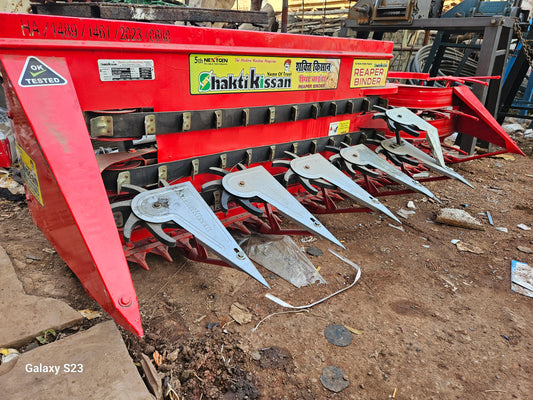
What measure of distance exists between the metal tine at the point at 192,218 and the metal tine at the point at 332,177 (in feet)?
2.80

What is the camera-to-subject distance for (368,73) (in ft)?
10.8

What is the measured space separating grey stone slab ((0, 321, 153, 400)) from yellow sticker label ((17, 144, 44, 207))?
2.32ft

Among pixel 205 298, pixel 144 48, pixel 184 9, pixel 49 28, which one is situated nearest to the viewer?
pixel 49 28

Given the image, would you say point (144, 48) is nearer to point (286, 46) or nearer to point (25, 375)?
point (286, 46)

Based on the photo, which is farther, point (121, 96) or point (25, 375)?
point (121, 96)

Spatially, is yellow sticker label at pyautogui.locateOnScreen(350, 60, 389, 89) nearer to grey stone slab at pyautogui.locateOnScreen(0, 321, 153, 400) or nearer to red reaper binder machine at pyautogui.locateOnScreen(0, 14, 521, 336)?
red reaper binder machine at pyautogui.locateOnScreen(0, 14, 521, 336)

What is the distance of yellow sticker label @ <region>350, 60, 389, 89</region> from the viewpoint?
318 centimetres

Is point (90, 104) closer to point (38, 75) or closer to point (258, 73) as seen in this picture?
point (38, 75)

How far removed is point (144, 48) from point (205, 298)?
1.50 metres

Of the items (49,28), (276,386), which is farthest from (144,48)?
(276,386)

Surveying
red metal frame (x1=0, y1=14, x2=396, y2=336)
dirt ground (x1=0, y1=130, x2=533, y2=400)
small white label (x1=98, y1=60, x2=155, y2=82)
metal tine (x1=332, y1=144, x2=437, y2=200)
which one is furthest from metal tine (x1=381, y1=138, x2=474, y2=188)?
small white label (x1=98, y1=60, x2=155, y2=82)

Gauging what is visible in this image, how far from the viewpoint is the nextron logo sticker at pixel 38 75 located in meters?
1.57

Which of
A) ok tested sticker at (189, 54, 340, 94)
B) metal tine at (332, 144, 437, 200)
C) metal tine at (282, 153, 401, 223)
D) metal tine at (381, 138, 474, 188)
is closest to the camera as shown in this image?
ok tested sticker at (189, 54, 340, 94)

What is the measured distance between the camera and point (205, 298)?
2.33 m
